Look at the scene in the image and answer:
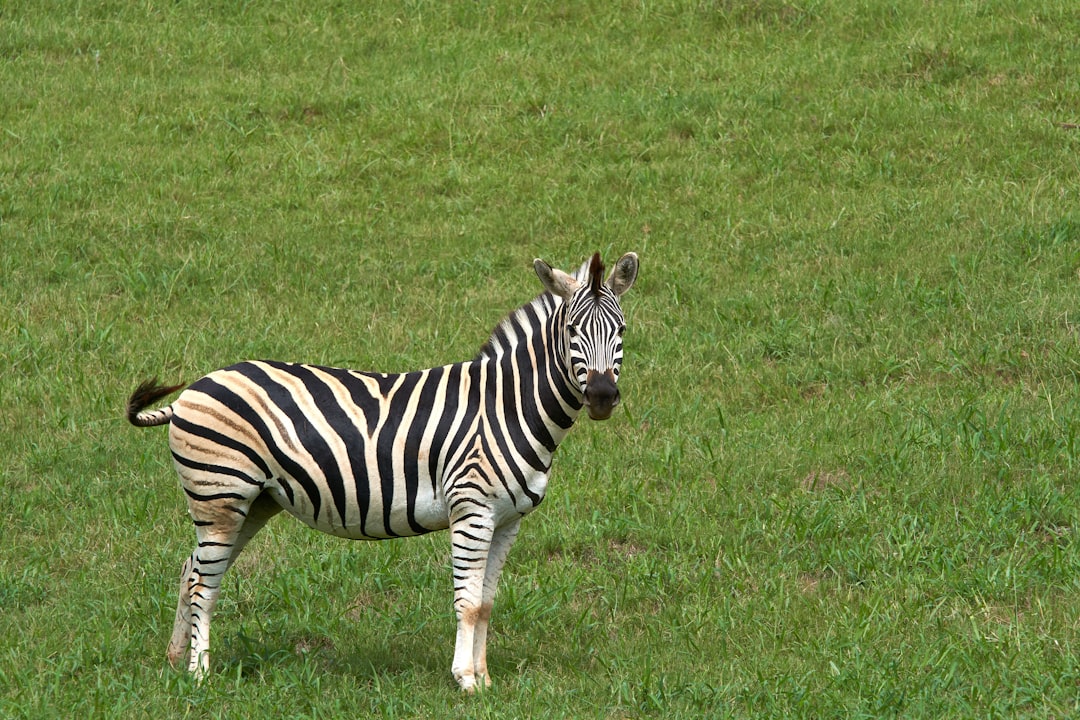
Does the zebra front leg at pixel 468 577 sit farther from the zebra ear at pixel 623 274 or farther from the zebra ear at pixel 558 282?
the zebra ear at pixel 623 274

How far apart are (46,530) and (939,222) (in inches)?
332

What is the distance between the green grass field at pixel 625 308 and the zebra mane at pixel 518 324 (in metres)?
1.53

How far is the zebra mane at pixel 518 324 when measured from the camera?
7199 mm

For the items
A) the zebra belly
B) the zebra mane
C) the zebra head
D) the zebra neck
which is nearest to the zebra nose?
the zebra head

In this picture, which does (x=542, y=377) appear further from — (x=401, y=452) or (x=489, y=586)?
(x=489, y=586)

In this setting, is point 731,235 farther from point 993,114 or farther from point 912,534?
point 912,534

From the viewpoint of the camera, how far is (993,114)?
15.3m

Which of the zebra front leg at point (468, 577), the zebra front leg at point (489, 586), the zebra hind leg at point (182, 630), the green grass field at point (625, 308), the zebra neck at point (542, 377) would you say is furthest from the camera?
the green grass field at point (625, 308)

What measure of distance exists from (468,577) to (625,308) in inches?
231

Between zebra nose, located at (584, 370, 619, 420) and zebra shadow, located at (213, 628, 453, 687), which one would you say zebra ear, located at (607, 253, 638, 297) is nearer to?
zebra nose, located at (584, 370, 619, 420)

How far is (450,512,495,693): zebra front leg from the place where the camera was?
6.81 m

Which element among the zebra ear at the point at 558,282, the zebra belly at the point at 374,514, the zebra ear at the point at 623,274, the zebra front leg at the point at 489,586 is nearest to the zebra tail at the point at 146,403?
the zebra belly at the point at 374,514

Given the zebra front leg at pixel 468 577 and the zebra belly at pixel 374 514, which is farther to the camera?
the zebra belly at pixel 374 514

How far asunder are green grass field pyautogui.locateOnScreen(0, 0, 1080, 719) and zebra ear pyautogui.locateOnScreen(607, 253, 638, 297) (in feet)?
6.31
